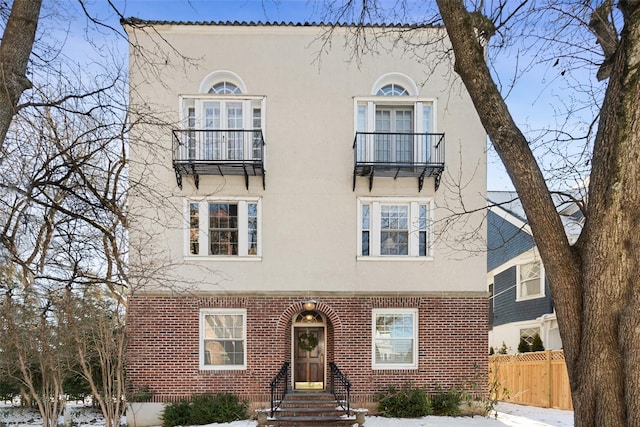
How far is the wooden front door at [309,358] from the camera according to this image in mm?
13531

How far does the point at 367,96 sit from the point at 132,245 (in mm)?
Answer: 6908

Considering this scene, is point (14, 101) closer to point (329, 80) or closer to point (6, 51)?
point (6, 51)

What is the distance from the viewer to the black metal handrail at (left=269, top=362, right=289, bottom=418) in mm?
11663

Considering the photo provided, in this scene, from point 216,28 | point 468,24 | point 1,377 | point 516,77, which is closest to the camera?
point 468,24

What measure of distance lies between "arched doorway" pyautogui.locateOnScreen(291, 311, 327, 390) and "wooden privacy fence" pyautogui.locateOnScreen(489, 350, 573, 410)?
Result: 4590 millimetres

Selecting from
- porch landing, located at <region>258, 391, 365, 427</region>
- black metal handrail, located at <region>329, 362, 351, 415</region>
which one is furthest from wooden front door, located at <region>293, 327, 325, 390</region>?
porch landing, located at <region>258, 391, 365, 427</region>

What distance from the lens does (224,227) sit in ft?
41.5

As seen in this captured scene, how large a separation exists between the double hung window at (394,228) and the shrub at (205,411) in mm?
4831

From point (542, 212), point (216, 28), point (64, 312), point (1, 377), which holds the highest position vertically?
point (216, 28)

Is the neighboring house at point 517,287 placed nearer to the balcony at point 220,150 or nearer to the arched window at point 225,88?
the balcony at point 220,150

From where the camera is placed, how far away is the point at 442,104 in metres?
12.8

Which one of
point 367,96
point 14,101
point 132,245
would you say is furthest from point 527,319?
point 14,101

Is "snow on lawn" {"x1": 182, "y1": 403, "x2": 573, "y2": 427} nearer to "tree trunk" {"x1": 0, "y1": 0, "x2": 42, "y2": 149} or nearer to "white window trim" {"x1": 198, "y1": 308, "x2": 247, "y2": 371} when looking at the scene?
"white window trim" {"x1": 198, "y1": 308, "x2": 247, "y2": 371}

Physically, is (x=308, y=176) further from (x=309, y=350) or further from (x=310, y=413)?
(x=310, y=413)
